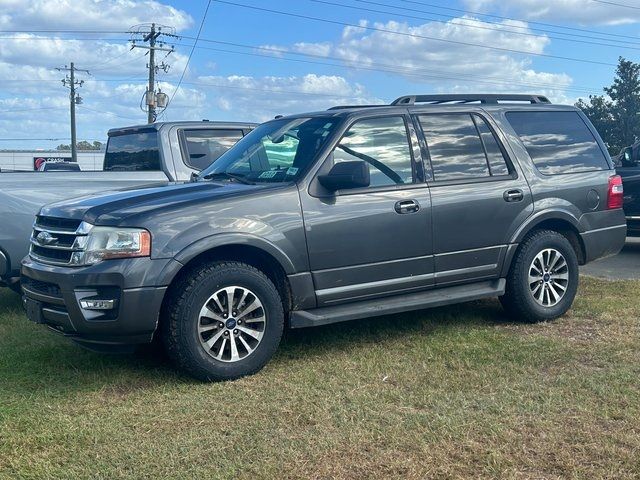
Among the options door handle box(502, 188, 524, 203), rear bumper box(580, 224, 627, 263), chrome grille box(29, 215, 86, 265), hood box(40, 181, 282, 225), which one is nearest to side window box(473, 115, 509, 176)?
door handle box(502, 188, 524, 203)

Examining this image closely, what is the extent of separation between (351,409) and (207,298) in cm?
120

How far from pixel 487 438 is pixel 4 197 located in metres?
4.95

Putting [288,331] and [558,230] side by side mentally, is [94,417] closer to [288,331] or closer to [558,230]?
[288,331]

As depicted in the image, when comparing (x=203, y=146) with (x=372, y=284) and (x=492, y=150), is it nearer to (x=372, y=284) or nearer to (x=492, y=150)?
(x=492, y=150)

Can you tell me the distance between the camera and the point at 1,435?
386 centimetres

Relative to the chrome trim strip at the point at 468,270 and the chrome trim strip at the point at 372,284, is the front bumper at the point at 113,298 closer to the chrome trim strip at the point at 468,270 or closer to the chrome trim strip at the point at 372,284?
the chrome trim strip at the point at 372,284

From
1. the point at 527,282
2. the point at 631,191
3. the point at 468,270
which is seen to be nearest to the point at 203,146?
the point at 468,270

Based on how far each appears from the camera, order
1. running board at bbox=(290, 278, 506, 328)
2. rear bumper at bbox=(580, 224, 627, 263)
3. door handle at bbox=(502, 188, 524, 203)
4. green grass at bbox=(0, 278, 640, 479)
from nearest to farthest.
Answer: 1. green grass at bbox=(0, 278, 640, 479)
2. running board at bbox=(290, 278, 506, 328)
3. door handle at bbox=(502, 188, 524, 203)
4. rear bumper at bbox=(580, 224, 627, 263)

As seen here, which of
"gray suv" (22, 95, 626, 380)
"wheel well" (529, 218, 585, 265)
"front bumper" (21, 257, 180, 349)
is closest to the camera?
"front bumper" (21, 257, 180, 349)

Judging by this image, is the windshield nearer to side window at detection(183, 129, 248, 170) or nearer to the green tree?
side window at detection(183, 129, 248, 170)

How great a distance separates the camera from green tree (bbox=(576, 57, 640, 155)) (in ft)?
148

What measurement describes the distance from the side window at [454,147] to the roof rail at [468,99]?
0.98 feet

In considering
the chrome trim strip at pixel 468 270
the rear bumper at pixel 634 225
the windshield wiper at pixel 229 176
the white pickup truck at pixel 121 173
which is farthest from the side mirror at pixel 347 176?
the rear bumper at pixel 634 225

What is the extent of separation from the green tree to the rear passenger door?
139 ft
